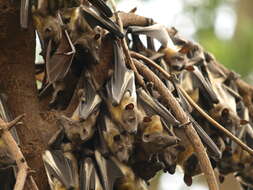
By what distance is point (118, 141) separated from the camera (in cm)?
88

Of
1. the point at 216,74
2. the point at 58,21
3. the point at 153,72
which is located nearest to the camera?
the point at 58,21

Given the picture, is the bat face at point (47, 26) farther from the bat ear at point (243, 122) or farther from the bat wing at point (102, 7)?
the bat ear at point (243, 122)

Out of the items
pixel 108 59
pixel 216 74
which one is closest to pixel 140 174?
pixel 108 59

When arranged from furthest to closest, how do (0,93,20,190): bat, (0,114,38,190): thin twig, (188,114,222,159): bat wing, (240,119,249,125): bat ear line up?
1. (240,119,249,125): bat ear
2. (188,114,222,159): bat wing
3. (0,93,20,190): bat
4. (0,114,38,190): thin twig

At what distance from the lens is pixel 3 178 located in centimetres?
91

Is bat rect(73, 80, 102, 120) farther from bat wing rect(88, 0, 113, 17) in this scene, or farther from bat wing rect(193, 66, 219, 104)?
bat wing rect(193, 66, 219, 104)

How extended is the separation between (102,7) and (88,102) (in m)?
0.13

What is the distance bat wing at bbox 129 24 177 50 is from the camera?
3.62 feet

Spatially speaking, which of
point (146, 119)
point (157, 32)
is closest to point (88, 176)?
point (146, 119)

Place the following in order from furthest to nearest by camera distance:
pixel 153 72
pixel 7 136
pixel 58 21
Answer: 1. pixel 153 72
2. pixel 58 21
3. pixel 7 136

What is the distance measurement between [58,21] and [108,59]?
11cm

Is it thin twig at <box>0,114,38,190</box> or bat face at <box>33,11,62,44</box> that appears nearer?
thin twig at <box>0,114,38,190</box>

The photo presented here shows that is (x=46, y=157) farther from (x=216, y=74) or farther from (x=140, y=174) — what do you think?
(x=216, y=74)

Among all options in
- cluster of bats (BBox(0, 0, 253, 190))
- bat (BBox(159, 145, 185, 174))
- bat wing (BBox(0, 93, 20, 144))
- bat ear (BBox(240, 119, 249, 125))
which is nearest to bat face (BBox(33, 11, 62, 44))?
cluster of bats (BBox(0, 0, 253, 190))
